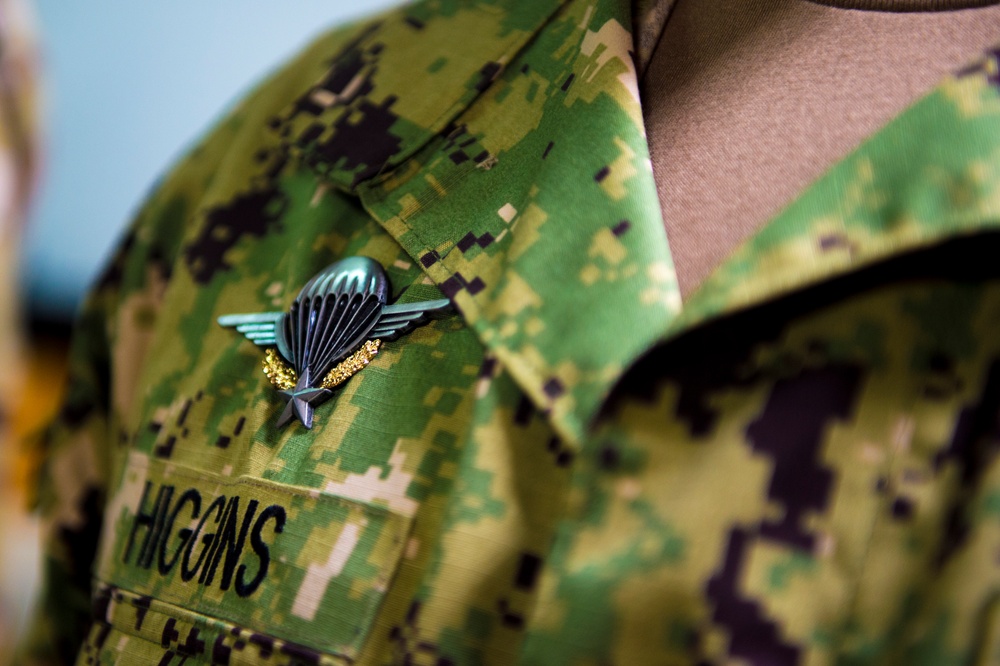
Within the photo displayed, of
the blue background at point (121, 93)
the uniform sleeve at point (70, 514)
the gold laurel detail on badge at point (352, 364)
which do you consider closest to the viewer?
the gold laurel detail on badge at point (352, 364)

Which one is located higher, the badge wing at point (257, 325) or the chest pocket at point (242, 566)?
the badge wing at point (257, 325)

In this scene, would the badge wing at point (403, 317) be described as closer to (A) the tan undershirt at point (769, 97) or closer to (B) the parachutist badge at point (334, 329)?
(B) the parachutist badge at point (334, 329)

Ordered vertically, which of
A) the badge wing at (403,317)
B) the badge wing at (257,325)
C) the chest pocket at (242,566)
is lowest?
the chest pocket at (242,566)

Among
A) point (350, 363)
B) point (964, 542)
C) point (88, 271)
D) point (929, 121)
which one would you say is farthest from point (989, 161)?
point (88, 271)

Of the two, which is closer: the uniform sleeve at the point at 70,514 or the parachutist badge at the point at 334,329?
the parachutist badge at the point at 334,329

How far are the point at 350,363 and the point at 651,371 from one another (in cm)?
16

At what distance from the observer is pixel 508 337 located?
0.37m

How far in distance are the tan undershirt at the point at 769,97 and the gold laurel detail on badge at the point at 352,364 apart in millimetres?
156

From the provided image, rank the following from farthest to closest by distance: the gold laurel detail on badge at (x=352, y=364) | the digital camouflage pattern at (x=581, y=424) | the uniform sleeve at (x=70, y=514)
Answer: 1. the uniform sleeve at (x=70, y=514)
2. the gold laurel detail on badge at (x=352, y=364)
3. the digital camouflage pattern at (x=581, y=424)

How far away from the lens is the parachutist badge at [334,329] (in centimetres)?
43

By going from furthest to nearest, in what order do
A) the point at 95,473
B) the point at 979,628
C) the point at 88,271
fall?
the point at 88,271 → the point at 95,473 → the point at 979,628

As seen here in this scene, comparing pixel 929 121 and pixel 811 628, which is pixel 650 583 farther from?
pixel 929 121

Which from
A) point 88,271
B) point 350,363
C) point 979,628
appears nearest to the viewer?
point 979,628

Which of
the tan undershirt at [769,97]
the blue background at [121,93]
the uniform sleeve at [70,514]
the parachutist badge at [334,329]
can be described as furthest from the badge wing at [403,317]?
the blue background at [121,93]
